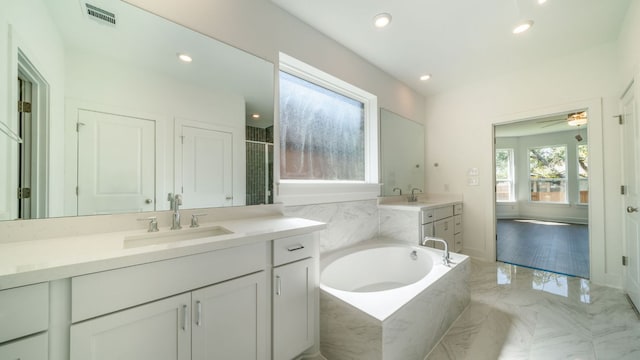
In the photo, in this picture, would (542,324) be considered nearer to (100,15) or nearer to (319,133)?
(319,133)

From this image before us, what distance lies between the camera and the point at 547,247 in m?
3.81

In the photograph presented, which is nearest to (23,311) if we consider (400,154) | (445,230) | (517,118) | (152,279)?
(152,279)

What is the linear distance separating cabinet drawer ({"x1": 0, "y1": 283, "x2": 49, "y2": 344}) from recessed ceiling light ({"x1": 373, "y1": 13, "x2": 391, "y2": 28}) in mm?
2612

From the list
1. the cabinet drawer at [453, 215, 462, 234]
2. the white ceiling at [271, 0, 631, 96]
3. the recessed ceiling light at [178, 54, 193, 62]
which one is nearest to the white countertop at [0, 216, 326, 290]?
the recessed ceiling light at [178, 54, 193, 62]

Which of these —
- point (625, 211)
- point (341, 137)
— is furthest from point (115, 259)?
point (625, 211)

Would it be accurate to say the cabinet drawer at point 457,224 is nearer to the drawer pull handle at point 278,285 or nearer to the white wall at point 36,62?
the drawer pull handle at point 278,285

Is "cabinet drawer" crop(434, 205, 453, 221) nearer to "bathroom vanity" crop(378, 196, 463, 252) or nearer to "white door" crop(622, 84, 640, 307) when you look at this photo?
"bathroom vanity" crop(378, 196, 463, 252)

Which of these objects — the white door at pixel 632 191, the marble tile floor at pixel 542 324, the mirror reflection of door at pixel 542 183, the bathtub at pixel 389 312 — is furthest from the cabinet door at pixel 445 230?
the mirror reflection of door at pixel 542 183

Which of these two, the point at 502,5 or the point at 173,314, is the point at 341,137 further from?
the point at 173,314

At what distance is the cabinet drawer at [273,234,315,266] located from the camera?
1.29 meters

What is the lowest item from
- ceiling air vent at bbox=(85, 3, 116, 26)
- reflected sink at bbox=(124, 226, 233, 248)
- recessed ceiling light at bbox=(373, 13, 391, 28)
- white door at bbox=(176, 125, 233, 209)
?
reflected sink at bbox=(124, 226, 233, 248)

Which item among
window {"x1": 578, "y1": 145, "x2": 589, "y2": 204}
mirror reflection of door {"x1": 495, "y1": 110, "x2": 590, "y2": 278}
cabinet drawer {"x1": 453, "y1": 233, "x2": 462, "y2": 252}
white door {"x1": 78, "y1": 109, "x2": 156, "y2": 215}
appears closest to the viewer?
white door {"x1": 78, "y1": 109, "x2": 156, "y2": 215}

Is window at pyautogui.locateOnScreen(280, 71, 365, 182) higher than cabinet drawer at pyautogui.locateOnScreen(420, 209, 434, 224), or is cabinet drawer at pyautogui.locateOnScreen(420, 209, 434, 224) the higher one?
window at pyautogui.locateOnScreen(280, 71, 365, 182)

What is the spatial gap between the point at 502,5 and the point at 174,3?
8.26ft
